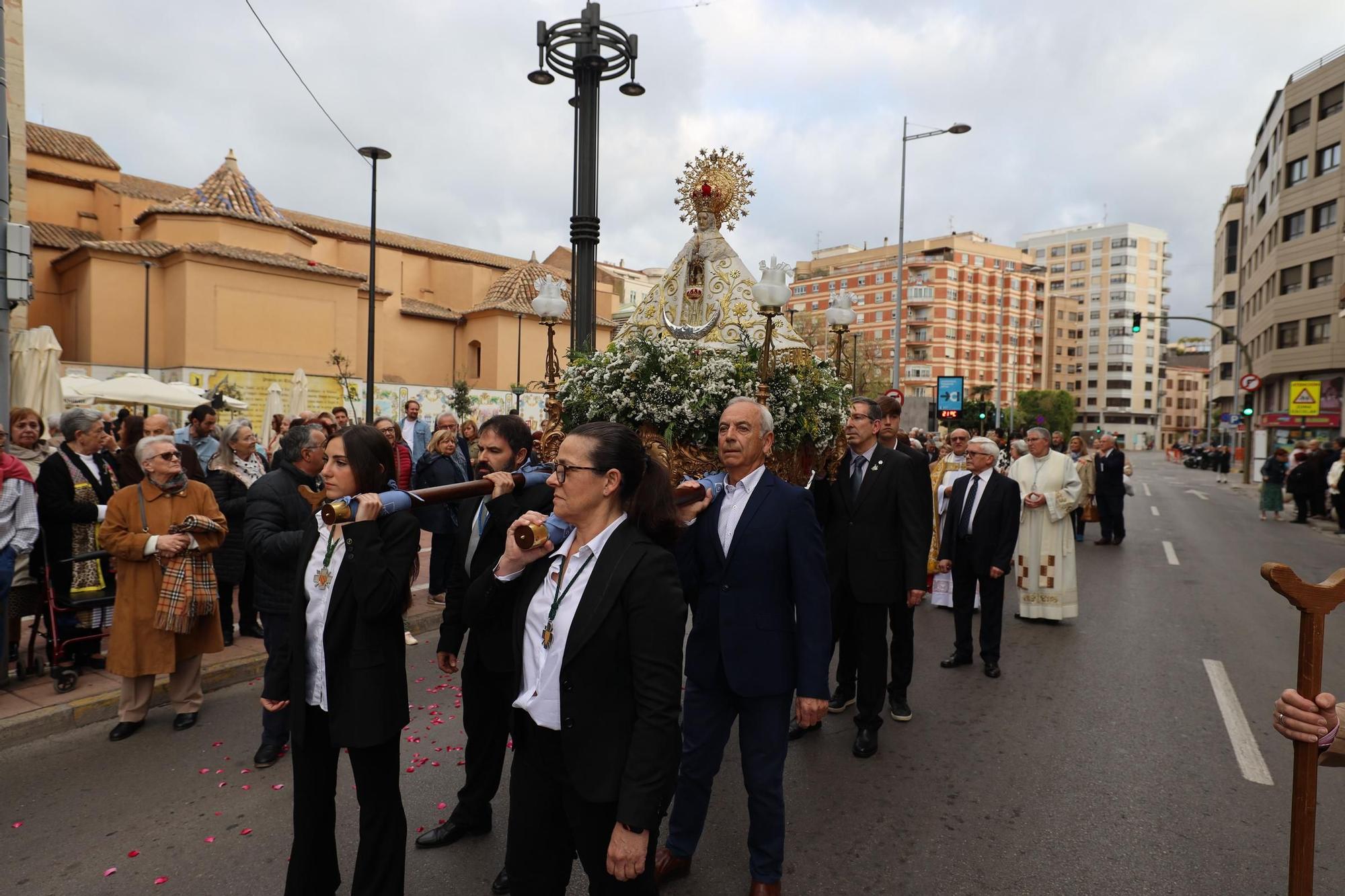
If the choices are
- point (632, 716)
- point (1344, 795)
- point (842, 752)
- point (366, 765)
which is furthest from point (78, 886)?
point (1344, 795)

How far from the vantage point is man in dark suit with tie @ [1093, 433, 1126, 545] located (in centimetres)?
1391

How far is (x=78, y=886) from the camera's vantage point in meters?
3.31

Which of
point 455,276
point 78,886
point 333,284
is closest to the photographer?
point 78,886

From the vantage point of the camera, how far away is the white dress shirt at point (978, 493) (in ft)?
21.8

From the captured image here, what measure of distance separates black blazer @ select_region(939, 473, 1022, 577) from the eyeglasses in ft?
16.5

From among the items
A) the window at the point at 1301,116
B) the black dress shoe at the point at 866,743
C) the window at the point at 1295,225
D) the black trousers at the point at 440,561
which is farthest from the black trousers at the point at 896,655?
the window at the point at 1301,116

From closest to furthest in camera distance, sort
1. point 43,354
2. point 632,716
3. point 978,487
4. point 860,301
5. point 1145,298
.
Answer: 1. point 632,716
2. point 978,487
3. point 43,354
4. point 860,301
5. point 1145,298

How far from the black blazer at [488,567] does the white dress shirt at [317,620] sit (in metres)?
0.50

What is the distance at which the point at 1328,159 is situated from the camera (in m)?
35.5

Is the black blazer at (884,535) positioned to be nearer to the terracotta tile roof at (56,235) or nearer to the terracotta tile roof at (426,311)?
the terracotta tile roof at (56,235)

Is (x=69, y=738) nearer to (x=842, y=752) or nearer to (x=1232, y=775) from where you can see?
(x=842, y=752)

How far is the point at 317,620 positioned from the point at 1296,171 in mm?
48589

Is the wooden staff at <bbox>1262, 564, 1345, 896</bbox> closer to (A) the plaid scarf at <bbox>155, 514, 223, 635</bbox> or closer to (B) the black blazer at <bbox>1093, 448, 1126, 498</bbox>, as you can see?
(A) the plaid scarf at <bbox>155, 514, 223, 635</bbox>

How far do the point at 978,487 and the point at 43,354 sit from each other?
1311cm
